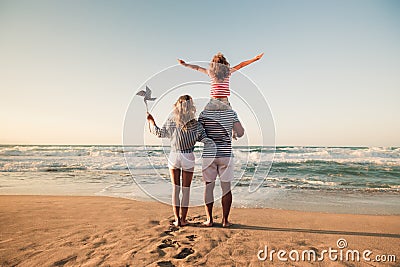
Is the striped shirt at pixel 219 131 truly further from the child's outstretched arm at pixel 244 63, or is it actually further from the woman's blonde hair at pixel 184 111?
the child's outstretched arm at pixel 244 63

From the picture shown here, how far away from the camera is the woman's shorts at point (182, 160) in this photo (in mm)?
3822

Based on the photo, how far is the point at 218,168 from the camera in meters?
3.91

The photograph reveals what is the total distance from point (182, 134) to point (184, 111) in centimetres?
32

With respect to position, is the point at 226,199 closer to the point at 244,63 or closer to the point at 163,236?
the point at 163,236

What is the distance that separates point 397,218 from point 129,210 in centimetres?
476

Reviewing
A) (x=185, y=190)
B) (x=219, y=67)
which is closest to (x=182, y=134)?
(x=185, y=190)

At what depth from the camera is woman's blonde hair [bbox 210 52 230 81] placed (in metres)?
3.84

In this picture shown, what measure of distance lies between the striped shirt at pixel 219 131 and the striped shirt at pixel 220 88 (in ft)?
0.82

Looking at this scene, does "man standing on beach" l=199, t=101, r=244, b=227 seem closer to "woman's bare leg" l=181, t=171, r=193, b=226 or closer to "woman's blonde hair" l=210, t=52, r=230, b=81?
"woman's bare leg" l=181, t=171, r=193, b=226

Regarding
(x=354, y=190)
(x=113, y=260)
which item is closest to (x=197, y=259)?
(x=113, y=260)

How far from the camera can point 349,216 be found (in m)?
4.92

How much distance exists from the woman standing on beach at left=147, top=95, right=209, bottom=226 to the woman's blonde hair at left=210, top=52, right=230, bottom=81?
19.7 inches

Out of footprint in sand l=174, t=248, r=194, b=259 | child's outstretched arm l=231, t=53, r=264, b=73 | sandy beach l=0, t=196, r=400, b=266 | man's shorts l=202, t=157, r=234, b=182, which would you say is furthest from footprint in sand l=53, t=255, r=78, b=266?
child's outstretched arm l=231, t=53, r=264, b=73

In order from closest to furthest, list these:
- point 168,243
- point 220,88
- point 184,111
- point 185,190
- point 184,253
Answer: point 184,253 < point 168,243 < point 184,111 < point 220,88 < point 185,190
